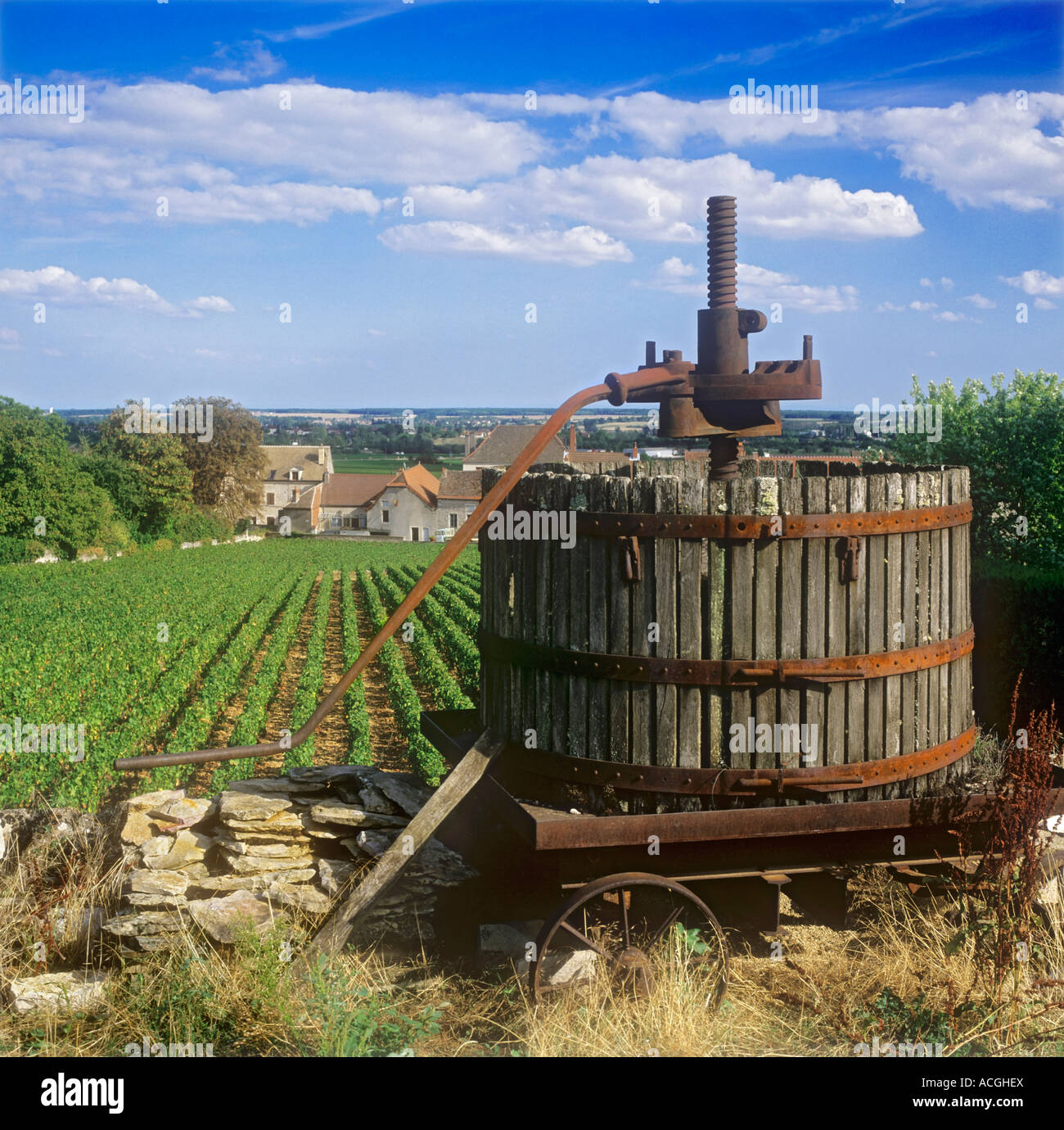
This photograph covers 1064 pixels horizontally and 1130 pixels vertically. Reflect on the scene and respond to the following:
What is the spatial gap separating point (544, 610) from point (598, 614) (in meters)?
0.40

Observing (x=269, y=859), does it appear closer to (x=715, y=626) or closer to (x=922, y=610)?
(x=715, y=626)

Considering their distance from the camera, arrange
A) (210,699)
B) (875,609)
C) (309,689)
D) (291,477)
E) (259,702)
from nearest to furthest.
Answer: (875,609), (210,699), (259,702), (309,689), (291,477)

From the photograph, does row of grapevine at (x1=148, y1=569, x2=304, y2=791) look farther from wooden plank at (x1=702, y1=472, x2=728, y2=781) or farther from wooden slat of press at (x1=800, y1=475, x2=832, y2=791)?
wooden slat of press at (x1=800, y1=475, x2=832, y2=791)

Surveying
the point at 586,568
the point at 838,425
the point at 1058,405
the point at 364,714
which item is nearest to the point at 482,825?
the point at 586,568

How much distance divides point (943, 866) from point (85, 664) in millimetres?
18369

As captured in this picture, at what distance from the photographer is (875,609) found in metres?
5.35

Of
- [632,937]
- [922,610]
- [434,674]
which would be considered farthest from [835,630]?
[434,674]

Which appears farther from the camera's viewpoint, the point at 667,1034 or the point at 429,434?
the point at 429,434

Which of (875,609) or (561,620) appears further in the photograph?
(561,620)

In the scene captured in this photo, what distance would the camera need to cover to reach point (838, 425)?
12633 mm

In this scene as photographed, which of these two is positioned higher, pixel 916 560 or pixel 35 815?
pixel 916 560

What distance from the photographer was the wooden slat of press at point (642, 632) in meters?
5.23

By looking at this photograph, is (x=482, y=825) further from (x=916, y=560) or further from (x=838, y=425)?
(x=838, y=425)

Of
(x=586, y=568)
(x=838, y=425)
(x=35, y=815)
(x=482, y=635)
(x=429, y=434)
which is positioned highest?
(x=429, y=434)
